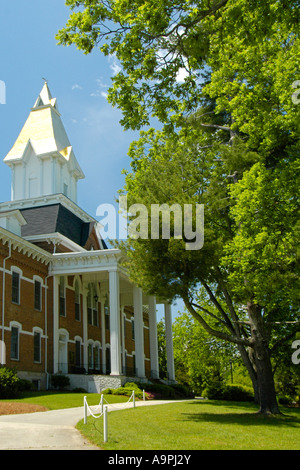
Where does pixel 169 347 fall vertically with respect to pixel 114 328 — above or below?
below

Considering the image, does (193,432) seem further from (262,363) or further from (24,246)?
(24,246)

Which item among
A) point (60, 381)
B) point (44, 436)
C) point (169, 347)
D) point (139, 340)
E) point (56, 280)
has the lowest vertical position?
point (60, 381)

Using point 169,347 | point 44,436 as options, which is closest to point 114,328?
point 169,347

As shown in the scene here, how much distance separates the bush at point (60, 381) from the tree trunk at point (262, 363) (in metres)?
14.4

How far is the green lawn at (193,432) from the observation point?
35.0 feet

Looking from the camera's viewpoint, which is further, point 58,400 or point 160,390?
point 160,390

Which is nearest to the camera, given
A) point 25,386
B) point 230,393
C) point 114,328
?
point 25,386

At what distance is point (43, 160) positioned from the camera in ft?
134

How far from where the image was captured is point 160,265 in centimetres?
1808

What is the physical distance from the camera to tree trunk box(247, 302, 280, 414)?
63.5 ft

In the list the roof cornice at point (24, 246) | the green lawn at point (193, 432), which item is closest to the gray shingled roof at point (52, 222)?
the roof cornice at point (24, 246)

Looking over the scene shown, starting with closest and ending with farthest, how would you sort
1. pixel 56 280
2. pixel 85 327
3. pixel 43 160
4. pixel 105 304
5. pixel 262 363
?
pixel 262 363 < pixel 56 280 < pixel 85 327 < pixel 43 160 < pixel 105 304

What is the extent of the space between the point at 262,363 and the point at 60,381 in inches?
584
